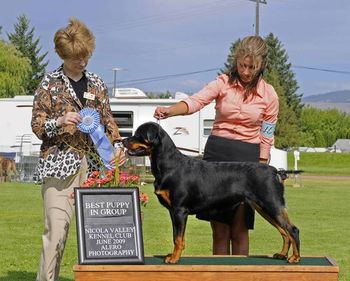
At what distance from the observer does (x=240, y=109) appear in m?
5.38

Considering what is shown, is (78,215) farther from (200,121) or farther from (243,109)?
(200,121)

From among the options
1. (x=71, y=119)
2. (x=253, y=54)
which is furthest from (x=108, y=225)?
(x=253, y=54)

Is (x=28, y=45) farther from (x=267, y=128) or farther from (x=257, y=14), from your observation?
(x=267, y=128)

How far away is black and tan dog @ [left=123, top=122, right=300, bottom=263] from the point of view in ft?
16.0

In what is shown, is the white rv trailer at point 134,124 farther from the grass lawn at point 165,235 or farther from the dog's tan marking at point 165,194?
the dog's tan marking at point 165,194

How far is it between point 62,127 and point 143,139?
23.1 inches

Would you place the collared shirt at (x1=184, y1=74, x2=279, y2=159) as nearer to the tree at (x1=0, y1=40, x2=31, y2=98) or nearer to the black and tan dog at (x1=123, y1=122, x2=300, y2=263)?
the black and tan dog at (x1=123, y1=122, x2=300, y2=263)

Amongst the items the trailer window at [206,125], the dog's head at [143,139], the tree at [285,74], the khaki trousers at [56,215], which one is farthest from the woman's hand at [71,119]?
the tree at [285,74]

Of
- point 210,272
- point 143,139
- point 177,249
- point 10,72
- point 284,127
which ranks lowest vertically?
point 210,272

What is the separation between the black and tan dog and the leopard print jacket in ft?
1.78

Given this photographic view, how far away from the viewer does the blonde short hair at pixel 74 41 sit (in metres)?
4.99

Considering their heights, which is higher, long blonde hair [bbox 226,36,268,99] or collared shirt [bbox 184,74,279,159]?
long blonde hair [bbox 226,36,268,99]

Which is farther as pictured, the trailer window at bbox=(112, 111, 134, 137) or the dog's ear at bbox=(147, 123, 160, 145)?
the trailer window at bbox=(112, 111, 134, 137)

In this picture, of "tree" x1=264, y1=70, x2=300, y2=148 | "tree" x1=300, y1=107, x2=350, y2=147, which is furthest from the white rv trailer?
"tree" x1=300, y1=107, x2=350, y2=147
